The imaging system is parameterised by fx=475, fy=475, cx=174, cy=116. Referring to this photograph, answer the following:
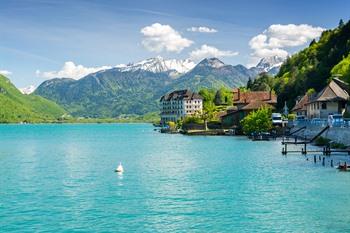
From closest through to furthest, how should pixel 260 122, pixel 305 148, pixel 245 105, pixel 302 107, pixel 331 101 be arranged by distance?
pixel 305 148 < pixel 331 101 < pixel 260 122 < pixel 302 107 < pixel 245 105

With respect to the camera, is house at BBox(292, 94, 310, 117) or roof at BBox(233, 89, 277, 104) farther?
roof at BBox(233, 89, 277, 104)

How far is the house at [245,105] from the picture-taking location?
12788 centimetres

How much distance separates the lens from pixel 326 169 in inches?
1853

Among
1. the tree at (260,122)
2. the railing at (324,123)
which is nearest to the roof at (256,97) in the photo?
the railing at (324,123)

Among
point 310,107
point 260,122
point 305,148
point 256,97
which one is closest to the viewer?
point 305,148

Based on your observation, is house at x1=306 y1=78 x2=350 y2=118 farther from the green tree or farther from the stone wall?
the green tree

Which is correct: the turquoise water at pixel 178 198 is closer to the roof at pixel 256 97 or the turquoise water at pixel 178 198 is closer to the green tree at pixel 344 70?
the green tree at pixel 344 70

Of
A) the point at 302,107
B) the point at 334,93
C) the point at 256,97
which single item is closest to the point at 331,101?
the point at 334,93

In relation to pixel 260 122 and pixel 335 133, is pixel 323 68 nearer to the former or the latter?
pixel 260 122

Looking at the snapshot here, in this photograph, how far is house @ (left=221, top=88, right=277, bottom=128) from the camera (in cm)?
12788

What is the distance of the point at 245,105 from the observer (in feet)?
473

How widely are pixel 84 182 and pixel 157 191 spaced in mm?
8772

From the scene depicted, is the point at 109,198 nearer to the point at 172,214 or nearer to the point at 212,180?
the point at 172,214

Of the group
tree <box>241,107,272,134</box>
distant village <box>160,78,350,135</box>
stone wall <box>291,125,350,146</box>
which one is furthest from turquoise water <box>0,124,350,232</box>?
tree <box>241,107,272,134</box>
